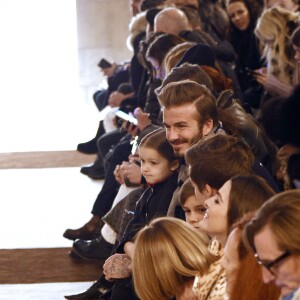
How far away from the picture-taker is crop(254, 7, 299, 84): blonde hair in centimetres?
637

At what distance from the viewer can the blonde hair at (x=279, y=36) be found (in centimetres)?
637

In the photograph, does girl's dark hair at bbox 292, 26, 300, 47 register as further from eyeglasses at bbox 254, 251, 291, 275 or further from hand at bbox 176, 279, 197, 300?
eyeglasses at bbox 254, 251, 291, 275

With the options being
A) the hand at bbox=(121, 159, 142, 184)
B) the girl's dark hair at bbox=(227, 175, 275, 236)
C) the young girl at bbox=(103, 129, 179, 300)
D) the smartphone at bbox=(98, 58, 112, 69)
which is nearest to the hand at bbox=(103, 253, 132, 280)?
the young girl at bbox=(103, 129, 179, 300)

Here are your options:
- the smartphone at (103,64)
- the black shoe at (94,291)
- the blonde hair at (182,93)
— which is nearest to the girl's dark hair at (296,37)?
the blonde hair at (182,93)

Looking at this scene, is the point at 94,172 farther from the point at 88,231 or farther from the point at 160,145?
the point at 160,145

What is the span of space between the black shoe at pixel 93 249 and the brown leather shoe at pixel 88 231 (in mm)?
272

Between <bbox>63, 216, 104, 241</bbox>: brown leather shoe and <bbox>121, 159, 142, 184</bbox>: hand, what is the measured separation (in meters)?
1.16

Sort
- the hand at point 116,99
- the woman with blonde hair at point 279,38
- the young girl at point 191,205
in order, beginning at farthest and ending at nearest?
the hand at point 116,99, the woman with blonde hair at point 279,38, the young girl at point 191,205

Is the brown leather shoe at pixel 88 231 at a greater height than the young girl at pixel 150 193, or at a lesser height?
lesser

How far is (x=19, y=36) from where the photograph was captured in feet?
56.3

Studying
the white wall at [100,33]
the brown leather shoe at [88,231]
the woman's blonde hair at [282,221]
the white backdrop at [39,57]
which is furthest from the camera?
the white backdrop at [39,57]

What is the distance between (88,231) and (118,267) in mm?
2248

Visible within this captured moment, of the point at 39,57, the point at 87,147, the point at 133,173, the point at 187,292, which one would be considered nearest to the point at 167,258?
the point at 187,292

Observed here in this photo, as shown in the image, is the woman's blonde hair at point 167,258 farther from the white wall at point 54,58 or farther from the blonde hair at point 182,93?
the white wall at point 54,58
